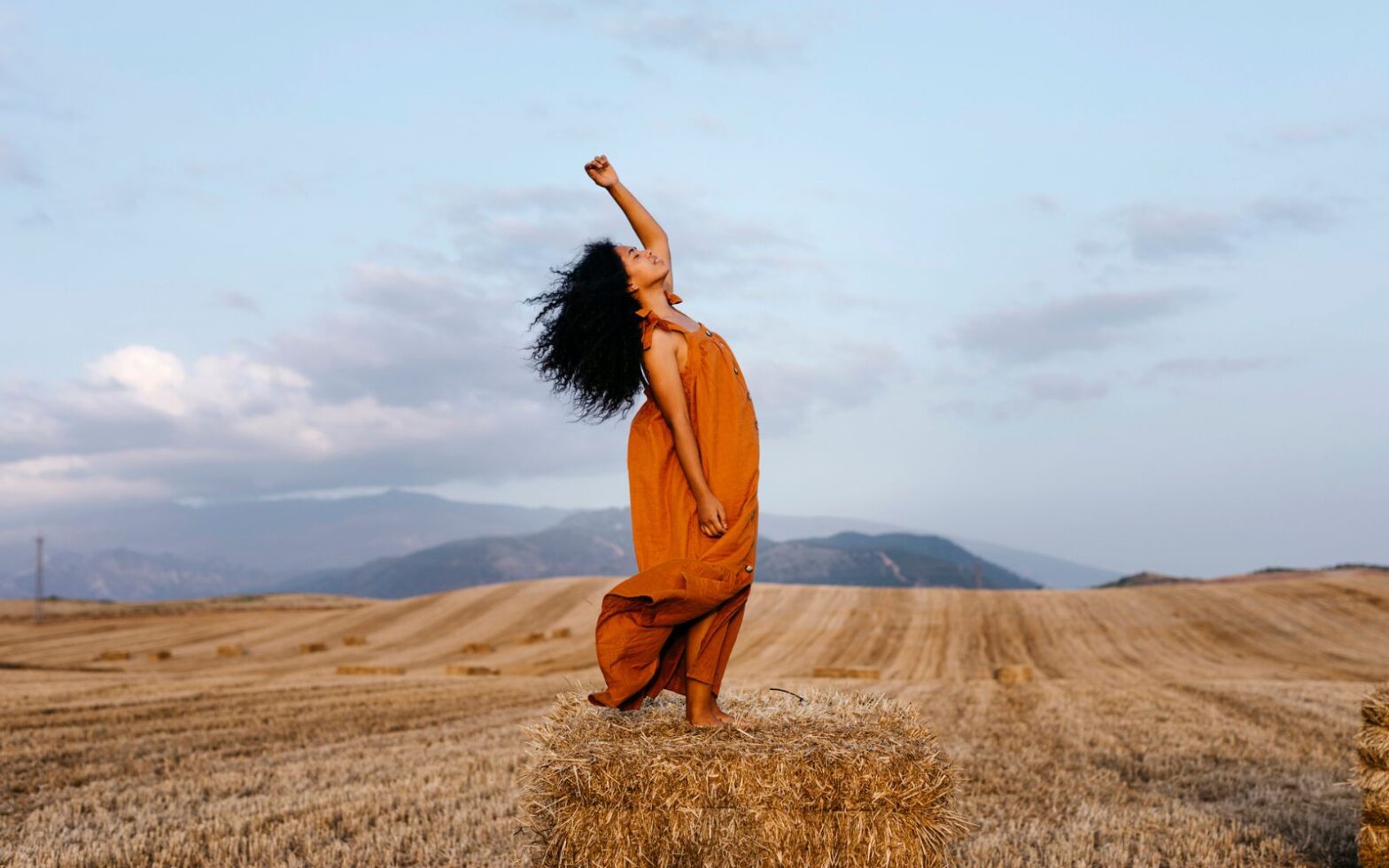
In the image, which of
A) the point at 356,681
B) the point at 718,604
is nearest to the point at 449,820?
the point at 718,604

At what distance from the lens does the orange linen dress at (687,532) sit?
15.1 feet

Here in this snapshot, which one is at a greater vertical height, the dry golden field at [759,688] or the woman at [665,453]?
the woman at [665,453]

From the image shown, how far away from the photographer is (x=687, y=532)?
4.77 metres

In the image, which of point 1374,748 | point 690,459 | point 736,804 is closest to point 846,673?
point 1374,748

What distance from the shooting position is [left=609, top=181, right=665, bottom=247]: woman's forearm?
5.15 meters

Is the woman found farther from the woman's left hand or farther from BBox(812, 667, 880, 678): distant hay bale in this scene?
BBox(812, 667, 880, 678): distant hay bale

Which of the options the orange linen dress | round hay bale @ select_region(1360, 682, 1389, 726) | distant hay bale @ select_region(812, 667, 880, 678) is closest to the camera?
the orange linen dress

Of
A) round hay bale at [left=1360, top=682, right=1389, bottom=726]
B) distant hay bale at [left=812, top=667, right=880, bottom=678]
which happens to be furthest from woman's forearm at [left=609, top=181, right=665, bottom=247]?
distant hay bale at [left=812, top=667, right=880, bottom=678]

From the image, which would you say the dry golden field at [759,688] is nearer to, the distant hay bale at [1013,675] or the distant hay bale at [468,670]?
the distant hay bale at [1013,675]

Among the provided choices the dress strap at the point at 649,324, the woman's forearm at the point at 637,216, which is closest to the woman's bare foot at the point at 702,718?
the dress strap at the point at 649,324

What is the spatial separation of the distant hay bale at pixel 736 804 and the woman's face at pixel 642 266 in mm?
2122

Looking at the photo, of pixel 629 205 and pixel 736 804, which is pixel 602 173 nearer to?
pixel 629 205

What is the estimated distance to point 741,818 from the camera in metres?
4.07

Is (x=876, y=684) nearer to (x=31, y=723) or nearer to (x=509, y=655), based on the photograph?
(x=509, y=655)
